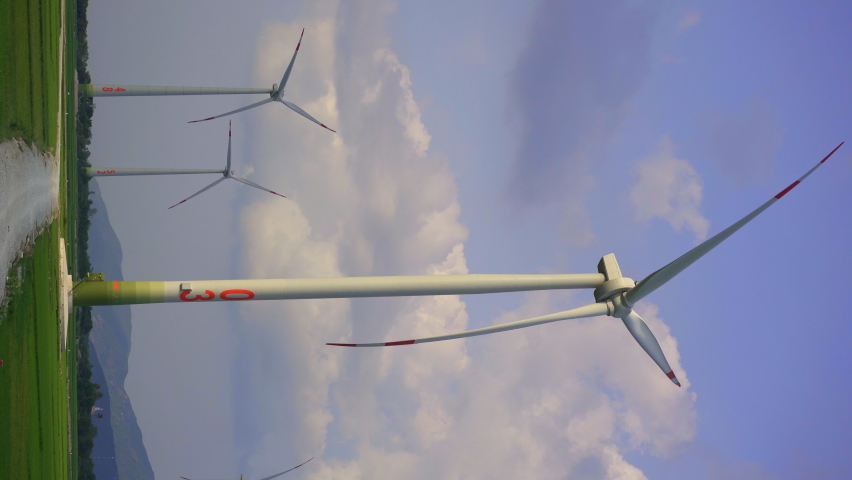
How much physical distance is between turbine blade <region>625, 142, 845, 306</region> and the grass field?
38473 millimetres

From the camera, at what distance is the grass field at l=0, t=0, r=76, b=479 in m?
33.7

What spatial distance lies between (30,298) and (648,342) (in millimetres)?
41871

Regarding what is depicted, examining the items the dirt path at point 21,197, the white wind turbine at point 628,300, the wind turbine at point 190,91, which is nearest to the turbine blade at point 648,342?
the white wind turbine at point 628,300

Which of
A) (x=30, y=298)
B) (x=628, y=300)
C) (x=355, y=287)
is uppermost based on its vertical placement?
(x=30, y=298)

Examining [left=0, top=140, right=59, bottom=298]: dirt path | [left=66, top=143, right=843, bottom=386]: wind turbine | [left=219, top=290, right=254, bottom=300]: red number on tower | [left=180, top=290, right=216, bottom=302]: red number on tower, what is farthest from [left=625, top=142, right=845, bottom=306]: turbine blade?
[left=0, top=140, right=59, bottom=298]: dirt path

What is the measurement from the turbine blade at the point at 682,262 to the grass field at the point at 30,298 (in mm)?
38473

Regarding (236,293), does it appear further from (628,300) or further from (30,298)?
(628,300)

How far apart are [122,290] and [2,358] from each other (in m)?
6.91

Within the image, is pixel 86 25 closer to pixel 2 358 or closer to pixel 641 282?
pixel 2 358

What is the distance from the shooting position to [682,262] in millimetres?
38000

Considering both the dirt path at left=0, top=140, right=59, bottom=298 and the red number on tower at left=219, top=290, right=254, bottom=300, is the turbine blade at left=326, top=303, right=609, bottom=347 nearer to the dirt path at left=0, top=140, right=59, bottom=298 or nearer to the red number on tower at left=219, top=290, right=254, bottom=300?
the red number on tower at left=219, top=290, right=254, bottom=300

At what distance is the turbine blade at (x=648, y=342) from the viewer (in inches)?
1692

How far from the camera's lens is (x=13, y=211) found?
3394 centimetres

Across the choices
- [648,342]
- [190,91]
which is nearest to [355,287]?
[648,342]
